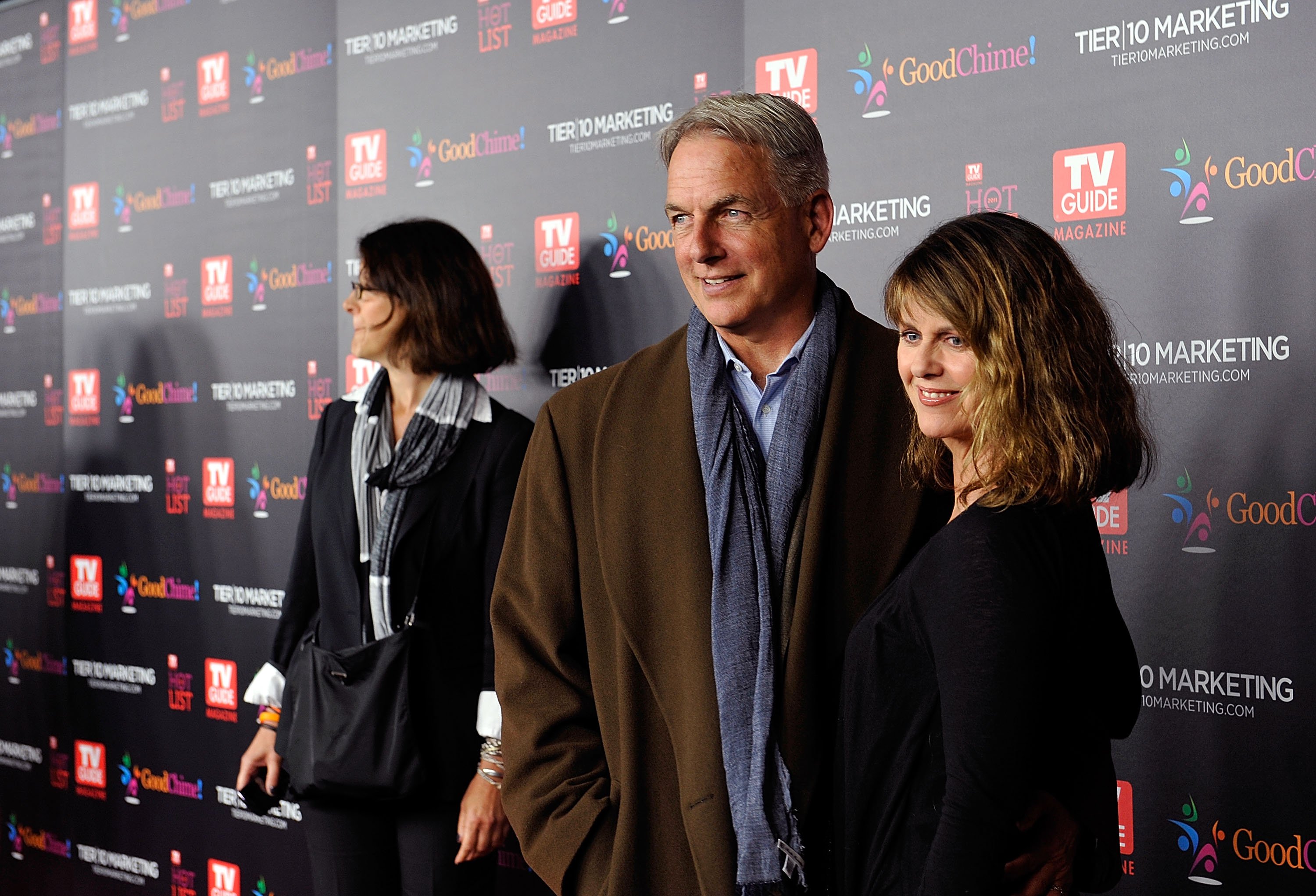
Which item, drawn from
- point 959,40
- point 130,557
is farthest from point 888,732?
point 130,557

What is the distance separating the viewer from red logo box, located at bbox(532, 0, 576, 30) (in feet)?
9.14

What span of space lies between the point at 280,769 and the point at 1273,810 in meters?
2.00

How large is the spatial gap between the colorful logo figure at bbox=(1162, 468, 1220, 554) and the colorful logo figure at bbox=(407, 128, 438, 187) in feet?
6.85

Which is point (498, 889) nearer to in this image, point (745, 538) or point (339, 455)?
point (339, 455)

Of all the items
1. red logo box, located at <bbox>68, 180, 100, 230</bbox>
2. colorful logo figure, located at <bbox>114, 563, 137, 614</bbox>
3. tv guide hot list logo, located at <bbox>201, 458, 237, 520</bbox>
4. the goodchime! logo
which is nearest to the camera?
the goodchime! logo

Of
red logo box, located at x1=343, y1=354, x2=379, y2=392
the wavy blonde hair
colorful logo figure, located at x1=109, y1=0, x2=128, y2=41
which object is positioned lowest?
the wavy blonde hair

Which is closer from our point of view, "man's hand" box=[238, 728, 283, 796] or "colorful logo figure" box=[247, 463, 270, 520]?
"man's hand" box=[238, 728, 283, 796]

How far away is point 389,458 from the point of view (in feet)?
7.20

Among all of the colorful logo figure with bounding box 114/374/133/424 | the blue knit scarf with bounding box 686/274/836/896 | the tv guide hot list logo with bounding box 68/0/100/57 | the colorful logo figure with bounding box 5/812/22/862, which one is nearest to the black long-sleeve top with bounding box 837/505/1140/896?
the blue knit scarf with bounding box 686/274/836/896

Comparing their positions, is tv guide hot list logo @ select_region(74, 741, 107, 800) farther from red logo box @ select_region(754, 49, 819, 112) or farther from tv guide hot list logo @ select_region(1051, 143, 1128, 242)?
tv guide hot list logo @ select_region(1051, 143, 1128, 242)

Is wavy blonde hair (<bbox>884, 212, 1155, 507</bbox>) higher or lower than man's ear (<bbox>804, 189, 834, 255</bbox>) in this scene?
lower

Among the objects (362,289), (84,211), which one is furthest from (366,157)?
(84,211)

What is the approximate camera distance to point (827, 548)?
1382 millimetres

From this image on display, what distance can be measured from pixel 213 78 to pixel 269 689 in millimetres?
2255
